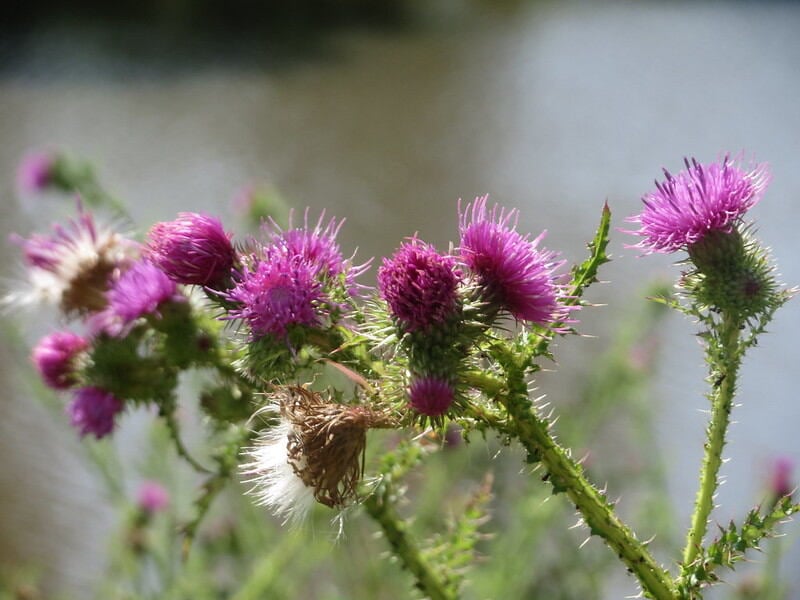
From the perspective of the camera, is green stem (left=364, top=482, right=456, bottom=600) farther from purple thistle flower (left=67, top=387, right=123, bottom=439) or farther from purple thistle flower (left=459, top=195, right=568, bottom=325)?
purple thistle flower (left=67, top=387, right=123, bottom=439)

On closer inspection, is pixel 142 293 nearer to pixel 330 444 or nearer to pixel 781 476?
pixel 330 444

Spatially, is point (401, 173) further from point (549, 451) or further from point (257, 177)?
point (549, 451)

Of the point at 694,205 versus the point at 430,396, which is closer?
the point at 430,396

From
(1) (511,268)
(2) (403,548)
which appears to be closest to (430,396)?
(1) (511,268)

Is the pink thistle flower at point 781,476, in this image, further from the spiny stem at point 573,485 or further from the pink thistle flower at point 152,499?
the pink thistle flower at point 152,499

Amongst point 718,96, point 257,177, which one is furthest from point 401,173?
point 718,96

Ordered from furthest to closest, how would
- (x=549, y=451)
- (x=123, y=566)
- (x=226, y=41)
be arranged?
(x=226, y=41)
(x=123, y=566)
(x=549, y=451)
